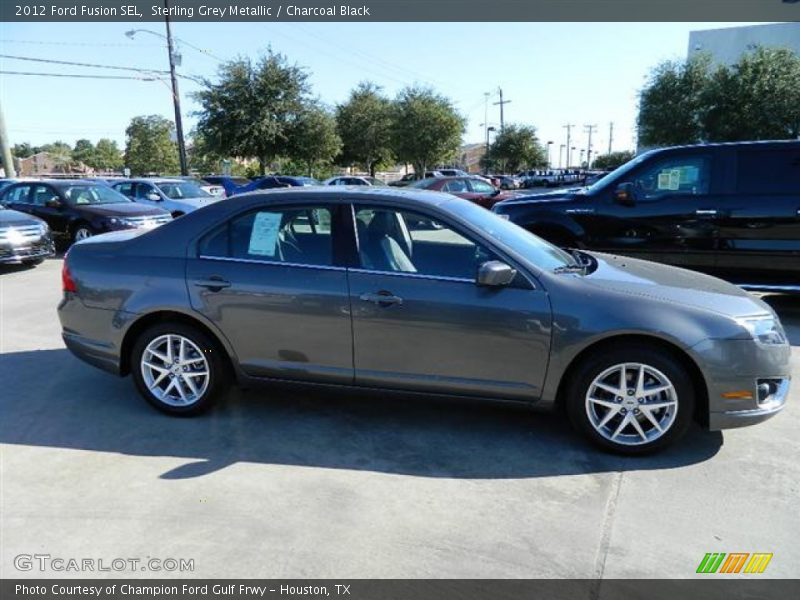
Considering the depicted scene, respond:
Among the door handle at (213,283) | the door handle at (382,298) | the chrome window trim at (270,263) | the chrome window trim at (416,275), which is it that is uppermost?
the chrome window trim at (270,263)

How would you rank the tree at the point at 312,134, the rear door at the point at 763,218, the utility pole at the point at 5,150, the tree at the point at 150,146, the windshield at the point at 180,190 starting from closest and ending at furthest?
1. the rear door at the point at 763,218
2. the windshield at the point at 180,190
3. the utility pole at the point at 5,150
4. the tree at the point at 312,134
5. the tree at the point at 150,146

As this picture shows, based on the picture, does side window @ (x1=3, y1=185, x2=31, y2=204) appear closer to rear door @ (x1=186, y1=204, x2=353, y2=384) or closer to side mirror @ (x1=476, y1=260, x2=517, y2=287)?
rear door @ (x1=186, y1=204, x2=353, y2=384)

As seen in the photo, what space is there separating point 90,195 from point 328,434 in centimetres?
1146

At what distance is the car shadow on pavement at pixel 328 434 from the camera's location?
140 inches

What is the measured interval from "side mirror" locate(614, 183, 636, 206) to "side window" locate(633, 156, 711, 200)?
9 centimetres

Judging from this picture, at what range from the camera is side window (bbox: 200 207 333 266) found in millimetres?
3908

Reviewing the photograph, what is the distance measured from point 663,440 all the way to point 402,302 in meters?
1.75

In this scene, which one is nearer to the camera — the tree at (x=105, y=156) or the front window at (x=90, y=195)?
the front window at (x=90, y=195)

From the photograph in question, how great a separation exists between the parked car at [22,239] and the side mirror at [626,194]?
9.53 metres

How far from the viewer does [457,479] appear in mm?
3385

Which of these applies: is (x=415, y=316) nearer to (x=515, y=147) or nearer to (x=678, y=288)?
(x=678, y=288)

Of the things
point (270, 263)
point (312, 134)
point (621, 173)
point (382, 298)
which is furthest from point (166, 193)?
point (312, 134)

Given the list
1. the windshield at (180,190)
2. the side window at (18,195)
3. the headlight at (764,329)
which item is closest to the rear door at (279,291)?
the headlight at (764,329)

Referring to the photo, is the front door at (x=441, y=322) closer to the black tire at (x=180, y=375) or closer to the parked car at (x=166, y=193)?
the black tire at (x=180, y=375)
